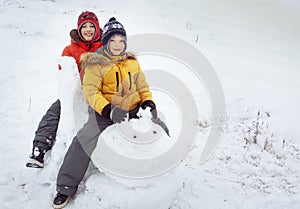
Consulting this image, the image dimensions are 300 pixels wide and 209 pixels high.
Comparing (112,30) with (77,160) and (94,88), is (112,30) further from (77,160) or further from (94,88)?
(77,160)

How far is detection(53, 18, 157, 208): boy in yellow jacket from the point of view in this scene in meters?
2.90

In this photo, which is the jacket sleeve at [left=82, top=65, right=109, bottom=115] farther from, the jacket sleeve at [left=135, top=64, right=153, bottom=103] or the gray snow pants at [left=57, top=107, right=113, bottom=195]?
the jacket sleeve at [left=135, top=64, right=153, bottom=103]

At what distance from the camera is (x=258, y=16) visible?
11289 millimetres

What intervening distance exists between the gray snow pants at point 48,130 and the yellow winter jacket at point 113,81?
2.62 feet

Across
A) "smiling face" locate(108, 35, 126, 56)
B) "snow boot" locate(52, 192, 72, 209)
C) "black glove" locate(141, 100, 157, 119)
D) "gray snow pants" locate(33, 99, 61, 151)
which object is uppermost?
"smiling face" locate(108, 35, 126, 56)

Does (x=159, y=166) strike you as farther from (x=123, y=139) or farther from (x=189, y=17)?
(x=189, y=17)

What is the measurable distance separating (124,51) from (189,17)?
7.97 metres

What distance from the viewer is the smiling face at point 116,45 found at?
134 inches

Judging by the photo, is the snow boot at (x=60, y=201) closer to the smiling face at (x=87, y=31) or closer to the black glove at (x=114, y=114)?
the black glove at (x=114, y=114)

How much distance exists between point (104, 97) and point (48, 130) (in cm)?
94

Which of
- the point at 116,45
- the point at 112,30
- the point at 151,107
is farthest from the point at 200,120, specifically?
the point at 112,30

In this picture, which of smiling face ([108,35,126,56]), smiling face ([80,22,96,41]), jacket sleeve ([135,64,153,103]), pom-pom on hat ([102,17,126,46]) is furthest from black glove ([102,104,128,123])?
smiling face ([80,22,96,41])

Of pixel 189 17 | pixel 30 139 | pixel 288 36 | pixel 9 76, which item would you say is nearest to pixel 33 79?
pixel 9 76

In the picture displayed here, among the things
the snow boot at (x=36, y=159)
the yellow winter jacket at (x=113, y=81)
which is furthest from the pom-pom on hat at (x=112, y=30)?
the snow boot at (x=36, y=159)
